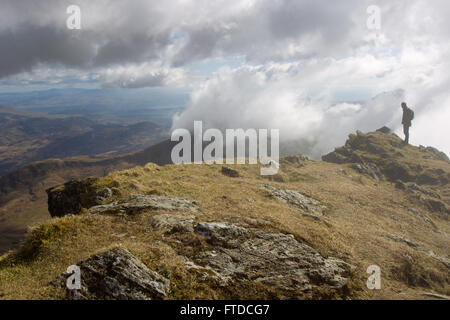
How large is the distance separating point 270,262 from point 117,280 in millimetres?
7793

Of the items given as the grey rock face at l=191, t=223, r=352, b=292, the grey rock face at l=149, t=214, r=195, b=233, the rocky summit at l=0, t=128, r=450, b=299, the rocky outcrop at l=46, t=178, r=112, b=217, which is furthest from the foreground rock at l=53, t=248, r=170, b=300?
the rocky outcrop at l=46, t=178, r=112, b=217

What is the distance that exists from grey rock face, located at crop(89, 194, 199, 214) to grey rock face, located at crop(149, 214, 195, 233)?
1.75 m

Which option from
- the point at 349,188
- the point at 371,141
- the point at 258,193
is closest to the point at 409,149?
the point at 371,141

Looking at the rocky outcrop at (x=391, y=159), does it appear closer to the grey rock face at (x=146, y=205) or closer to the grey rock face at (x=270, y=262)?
the grey rock face at (x=270, y=262)

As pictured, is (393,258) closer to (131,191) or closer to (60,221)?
(131,191)

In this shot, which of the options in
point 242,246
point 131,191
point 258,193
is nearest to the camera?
point 242,246

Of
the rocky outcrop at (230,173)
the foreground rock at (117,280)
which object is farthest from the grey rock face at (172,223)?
the rocky outcrop at (230,173)

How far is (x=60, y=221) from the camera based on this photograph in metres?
15.4

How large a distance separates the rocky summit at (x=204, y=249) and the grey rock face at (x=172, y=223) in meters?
0.07

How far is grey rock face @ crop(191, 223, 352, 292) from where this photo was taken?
498 inches

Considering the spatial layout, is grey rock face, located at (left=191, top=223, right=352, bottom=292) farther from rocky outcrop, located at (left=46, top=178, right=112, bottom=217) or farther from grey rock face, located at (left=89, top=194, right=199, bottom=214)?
rocky outcrop, located at (left=46, top=178, right=112, bottom=217)

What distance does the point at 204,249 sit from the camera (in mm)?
14312

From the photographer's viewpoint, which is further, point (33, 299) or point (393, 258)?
point (393, 258)
